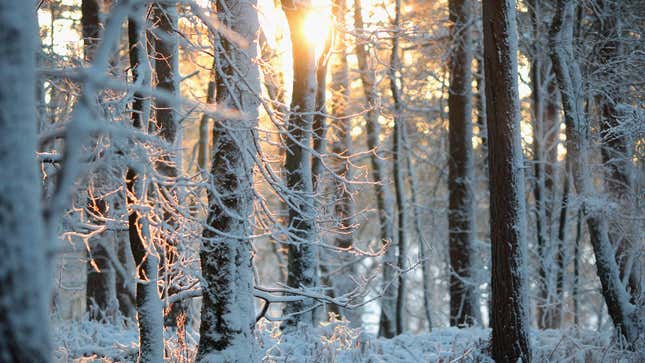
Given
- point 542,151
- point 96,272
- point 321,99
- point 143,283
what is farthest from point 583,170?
point 96,272

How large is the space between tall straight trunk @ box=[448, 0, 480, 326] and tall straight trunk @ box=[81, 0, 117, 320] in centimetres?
597

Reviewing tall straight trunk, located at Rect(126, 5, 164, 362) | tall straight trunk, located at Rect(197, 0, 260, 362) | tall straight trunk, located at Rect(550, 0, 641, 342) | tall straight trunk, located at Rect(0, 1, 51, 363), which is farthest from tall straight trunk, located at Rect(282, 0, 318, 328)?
tall straight trunk, located at Rect(0, 1, 51, 363)

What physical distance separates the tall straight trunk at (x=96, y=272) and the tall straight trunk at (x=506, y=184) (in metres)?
6.04

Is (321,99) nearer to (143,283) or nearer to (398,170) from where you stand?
(398,170)

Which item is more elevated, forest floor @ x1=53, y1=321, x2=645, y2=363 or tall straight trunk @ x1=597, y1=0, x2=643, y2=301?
tall straight trunk @ x1=597, y1=0, x2=643, y2=301

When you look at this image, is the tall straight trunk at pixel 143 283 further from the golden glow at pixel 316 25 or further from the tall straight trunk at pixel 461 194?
the tall straight trunk at pixel 461 194

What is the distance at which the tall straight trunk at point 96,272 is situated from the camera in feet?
37.2

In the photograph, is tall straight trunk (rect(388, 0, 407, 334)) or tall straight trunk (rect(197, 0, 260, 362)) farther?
tall straight trunk (rect(388, 0, 407, 334))

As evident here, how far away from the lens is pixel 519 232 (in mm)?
7598

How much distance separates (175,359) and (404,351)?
9.63 feet

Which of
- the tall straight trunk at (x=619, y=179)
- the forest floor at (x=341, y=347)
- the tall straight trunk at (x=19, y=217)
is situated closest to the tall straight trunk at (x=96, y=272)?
the forest floor at (x=341, y=347)

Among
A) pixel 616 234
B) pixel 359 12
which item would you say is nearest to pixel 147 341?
pixel 616 234

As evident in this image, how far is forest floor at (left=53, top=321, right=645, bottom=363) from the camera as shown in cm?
736

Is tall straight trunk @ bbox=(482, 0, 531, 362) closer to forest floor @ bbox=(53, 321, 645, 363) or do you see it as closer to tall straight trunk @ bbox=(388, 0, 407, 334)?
forest floor @ bbox=(53, 321, 645, 363)
